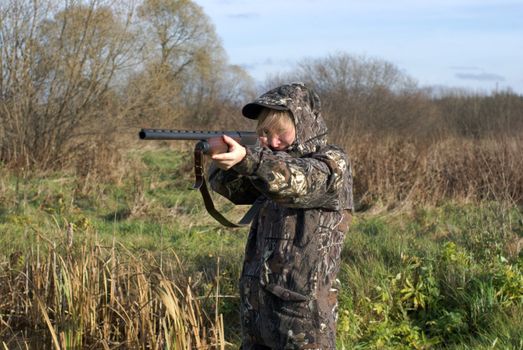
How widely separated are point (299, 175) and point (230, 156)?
0.87 ft

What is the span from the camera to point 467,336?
4.93 meters

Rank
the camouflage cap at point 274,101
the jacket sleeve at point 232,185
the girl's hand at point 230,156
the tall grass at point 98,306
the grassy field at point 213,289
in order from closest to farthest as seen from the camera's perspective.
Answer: the girl's hand at point 230,156
the camouflage cap at point 274,101
the jacket sleeve at point 232,185
the tall grass at point 98,306
the grassy field at point 213,289

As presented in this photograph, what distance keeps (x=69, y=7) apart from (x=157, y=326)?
11752 mm

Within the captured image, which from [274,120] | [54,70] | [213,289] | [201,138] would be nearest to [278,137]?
[274,120]

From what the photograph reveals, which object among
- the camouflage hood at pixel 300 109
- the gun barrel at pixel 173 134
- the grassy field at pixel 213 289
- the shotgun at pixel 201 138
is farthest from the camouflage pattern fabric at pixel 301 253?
the grassy field at pixel 213 289

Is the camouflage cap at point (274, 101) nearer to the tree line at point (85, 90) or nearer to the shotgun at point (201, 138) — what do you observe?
the shotgun at point (201, 138)

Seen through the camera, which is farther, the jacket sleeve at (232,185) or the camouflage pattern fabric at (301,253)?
the jacket sleeve at (232,185)

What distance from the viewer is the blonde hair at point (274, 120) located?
2.77 metres

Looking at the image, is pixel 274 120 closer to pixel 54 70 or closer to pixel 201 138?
pixel 201 138

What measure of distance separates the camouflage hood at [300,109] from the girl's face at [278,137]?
2 cm

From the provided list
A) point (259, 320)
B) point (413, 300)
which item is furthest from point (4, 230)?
point (259, 320)

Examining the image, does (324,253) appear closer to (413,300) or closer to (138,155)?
(413,300)

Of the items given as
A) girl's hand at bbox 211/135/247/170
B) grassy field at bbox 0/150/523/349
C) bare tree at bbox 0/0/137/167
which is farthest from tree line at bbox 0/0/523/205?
girl's hand at bbox 211/135/247/170

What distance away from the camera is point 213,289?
5137 mm
